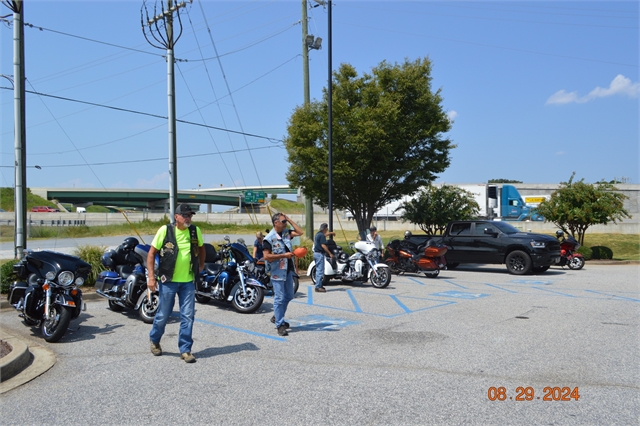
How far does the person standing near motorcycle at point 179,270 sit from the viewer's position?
6.71m

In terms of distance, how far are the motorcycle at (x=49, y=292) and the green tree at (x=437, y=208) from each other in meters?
17.5

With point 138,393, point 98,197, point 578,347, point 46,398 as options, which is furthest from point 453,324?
point 98,197

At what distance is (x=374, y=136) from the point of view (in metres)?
20.0

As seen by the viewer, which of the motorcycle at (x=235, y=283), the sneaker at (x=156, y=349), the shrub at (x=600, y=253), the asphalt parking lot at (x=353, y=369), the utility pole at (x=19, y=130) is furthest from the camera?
the shrub at (x=600, y=253)

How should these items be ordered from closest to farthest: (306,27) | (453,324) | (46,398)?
(46,398) → (453,324) → (306,27)

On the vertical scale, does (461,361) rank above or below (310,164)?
below

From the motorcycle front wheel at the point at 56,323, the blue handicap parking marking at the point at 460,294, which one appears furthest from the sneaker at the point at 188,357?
the blue handicap parking marking at the point at 460,294

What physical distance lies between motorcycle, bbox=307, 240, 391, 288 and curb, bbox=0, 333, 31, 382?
27.3 ft

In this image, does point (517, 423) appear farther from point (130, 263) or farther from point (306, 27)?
point (306, 27)

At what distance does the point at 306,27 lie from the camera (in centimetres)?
2405

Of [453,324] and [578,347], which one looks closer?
[578,347]

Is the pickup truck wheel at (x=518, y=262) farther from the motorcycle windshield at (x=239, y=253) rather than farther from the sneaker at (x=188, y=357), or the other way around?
the sneaker at (x=188, y=357)

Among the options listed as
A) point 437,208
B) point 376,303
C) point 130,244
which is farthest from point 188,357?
point 437,208

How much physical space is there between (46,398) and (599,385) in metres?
5.41
